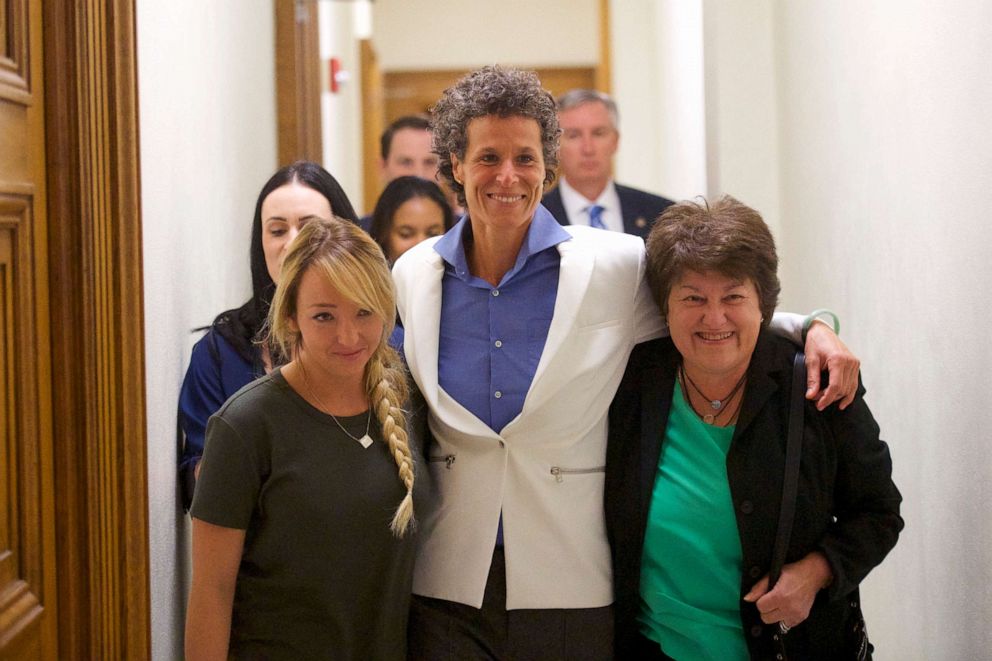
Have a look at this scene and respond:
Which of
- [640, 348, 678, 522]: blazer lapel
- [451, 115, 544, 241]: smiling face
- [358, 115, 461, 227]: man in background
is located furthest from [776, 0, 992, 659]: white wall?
[358, 115, 461, 227]: man in background

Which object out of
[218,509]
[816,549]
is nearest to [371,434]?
[218,509]

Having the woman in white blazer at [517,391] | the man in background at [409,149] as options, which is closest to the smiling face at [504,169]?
the woman in white blazer at [517,391]

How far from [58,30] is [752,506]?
1.32m

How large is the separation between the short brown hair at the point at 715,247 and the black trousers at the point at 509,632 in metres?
0.56

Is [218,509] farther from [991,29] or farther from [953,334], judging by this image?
[991,29]

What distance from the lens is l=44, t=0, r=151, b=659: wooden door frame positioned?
5.17 ft

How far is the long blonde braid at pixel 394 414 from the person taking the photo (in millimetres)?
1671

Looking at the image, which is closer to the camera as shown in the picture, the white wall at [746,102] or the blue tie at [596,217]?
the white wall at [746,102]

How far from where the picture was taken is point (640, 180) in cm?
650

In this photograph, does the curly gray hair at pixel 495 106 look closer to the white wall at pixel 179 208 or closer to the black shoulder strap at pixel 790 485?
the white wall at pixel 179 208

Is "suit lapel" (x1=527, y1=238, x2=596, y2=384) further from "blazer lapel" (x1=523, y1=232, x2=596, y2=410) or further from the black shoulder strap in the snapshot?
the black shoulder strap

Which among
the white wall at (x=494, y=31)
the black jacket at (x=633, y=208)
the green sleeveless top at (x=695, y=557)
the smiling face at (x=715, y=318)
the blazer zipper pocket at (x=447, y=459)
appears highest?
the white wall at (x=494, y=31)

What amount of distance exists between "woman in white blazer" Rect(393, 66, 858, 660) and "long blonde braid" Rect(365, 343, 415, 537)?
0.24 feet

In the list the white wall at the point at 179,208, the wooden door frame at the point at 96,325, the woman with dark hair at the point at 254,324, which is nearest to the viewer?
the wooden door frame at the point at 96,325
